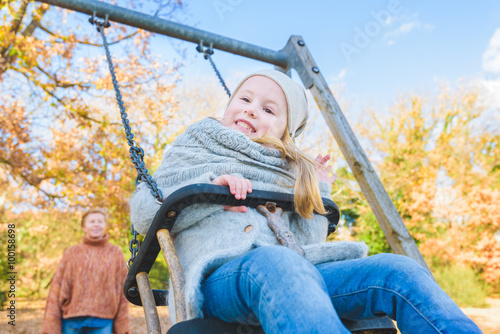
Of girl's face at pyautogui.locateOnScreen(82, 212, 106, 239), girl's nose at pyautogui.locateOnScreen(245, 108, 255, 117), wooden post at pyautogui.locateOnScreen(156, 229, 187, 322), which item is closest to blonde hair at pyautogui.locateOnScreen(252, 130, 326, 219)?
girl's nose at pyautogui.locateOnScreen(245, 108, 255, 117)

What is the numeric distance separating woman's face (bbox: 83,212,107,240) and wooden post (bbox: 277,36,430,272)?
1988 millimetres

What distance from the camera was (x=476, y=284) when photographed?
33.9 feet

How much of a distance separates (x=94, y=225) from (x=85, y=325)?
0.78 meters

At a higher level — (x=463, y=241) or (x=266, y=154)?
(x=266, y=154)

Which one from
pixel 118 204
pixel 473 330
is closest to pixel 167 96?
pixel 118 204

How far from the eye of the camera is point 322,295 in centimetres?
82

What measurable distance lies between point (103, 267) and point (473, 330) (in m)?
2.95

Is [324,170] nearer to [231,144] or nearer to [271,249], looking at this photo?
[231,144]

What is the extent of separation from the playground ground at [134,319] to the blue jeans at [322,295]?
265 inches

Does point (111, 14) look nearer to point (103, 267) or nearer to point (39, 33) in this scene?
point (103, 267)

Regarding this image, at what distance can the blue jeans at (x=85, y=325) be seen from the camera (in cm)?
300

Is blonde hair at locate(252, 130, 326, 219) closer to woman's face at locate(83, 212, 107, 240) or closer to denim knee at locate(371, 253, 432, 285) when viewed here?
denim knee at locate(371, 253, 432, 285)

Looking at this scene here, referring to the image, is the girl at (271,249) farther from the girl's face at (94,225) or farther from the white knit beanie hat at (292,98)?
the girl's face at (94,225)

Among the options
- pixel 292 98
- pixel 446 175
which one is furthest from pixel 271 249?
pixel 446 175
